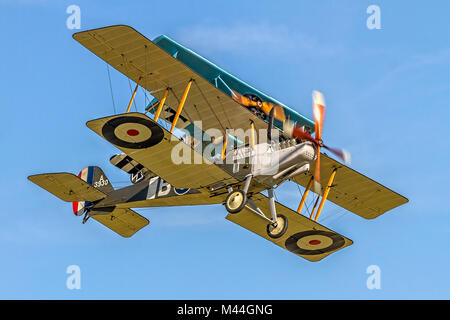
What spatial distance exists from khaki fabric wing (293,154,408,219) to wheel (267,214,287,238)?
2.27 m

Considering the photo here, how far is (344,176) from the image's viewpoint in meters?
20.4

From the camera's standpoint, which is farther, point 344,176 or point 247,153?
point 344,176

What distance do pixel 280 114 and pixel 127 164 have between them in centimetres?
404

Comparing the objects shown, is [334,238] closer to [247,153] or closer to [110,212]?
[247,153]

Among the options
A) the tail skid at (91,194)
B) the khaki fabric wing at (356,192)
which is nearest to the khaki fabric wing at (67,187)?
the tail skid at (91,194)

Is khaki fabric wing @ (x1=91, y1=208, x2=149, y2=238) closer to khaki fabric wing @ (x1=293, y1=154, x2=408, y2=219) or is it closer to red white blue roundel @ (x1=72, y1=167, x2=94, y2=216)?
red white blue roundel @ (x1=72, y1=167, x2=94, y2=216)

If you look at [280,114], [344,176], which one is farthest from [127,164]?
[344,176]

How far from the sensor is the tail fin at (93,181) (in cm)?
2166

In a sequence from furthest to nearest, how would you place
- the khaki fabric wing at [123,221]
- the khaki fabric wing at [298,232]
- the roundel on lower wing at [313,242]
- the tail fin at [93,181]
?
the tail fin at [93,181] < the khaki fabric wing at [123,221] < the roundel on lower wing at [313,242] < the khaki fabric wing at [298,232]

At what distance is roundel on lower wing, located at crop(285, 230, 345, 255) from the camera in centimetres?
2009

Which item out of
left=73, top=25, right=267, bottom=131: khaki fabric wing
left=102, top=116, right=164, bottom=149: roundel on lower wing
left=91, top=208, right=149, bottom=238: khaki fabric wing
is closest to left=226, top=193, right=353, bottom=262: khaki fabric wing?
left=73, top=25, right=267, bottom=131: khaki fabric wing

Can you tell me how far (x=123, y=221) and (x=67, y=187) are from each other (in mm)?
1902

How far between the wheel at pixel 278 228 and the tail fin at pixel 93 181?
5.12m

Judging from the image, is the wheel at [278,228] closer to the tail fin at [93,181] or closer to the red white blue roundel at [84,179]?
the tail fin at [93,181]
